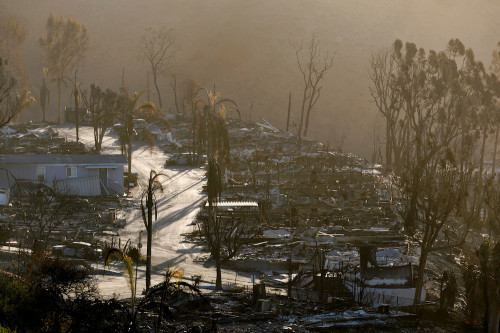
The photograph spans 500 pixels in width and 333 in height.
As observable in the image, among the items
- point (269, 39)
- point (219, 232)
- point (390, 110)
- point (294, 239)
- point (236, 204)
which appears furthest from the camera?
point (269, 39)

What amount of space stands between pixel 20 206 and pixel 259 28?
9839cm

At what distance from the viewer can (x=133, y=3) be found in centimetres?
15262

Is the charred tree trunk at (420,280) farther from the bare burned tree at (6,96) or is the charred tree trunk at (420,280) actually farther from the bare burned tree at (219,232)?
the bare burned tree at (6,96)

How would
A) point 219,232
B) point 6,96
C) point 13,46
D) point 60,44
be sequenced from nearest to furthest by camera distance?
point 219,232 < point 6,96 < point 60,44 < point 13,46

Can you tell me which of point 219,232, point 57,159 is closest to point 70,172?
point 57,159

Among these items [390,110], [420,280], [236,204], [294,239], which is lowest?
[294,239]

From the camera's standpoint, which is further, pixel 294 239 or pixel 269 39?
pixel 269 39

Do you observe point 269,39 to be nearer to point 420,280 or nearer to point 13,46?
point 13,46

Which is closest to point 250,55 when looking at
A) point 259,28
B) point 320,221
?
point 259,28

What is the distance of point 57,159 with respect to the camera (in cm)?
4972

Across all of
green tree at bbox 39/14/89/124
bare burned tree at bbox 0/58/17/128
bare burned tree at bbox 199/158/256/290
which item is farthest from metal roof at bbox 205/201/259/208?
green tree at bbox 39/14/89/124

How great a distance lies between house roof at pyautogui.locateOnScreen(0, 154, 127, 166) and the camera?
48700 millimetres

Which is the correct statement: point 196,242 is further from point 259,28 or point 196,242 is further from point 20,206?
point 259,28

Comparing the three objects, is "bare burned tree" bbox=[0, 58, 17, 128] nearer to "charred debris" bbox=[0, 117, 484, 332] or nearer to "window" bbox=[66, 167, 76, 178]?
"charred debris" bbox=[0, 117, 484, 332]
